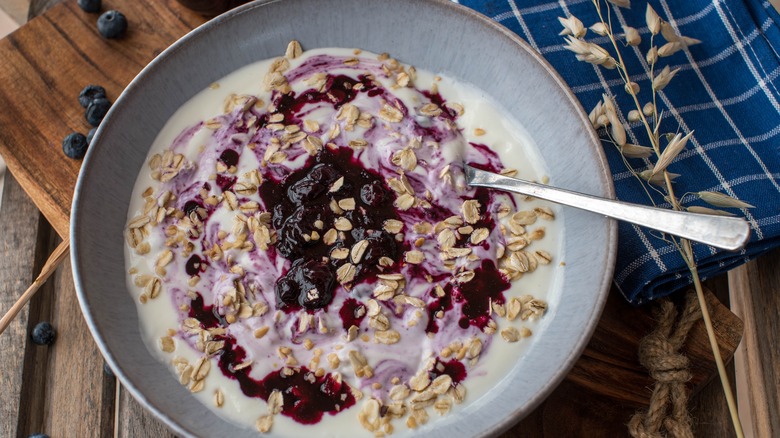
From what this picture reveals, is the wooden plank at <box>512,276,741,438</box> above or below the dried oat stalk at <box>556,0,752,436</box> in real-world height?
below

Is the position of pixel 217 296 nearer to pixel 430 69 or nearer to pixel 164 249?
pixel 164 249

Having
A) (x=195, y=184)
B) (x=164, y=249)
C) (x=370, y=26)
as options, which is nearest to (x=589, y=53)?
(x=370, y=26)

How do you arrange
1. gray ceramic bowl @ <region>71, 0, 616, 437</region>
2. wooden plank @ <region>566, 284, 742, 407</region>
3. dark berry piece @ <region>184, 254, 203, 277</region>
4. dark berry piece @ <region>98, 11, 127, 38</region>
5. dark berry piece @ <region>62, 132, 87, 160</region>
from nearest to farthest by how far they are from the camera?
gray ceramic bowl @ <region>71, 0, 616, 437</region>, dark berry piece @ <region>184, 254, 203, 277</region>, wooden plank @ <region>566, 284, 742, 407</region>, dark berry piece @ <region>62, 132, 87, 160</region>, dark berry piece @ <region>98, 11, 127, 38</region>

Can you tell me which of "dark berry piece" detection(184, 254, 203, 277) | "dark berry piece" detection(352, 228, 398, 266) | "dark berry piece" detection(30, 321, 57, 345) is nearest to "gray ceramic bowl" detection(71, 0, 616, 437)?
"dark berry piece" detection(184, 254, 203, 277)

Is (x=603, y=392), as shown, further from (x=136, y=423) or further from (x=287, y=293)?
(x=136, y=423)

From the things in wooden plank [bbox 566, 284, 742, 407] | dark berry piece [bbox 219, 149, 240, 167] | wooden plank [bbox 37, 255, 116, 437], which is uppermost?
dark berry piece [bbox 219, 149, 240, 167]

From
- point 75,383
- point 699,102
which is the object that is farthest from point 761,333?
point 75,383

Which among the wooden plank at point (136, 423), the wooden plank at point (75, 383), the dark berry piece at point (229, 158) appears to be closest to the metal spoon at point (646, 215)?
the dark berry piece at point (229, 158)

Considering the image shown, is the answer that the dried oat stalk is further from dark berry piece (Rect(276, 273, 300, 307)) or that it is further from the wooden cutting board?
dark berry piece (Rect(276, 273, 300, 307))
